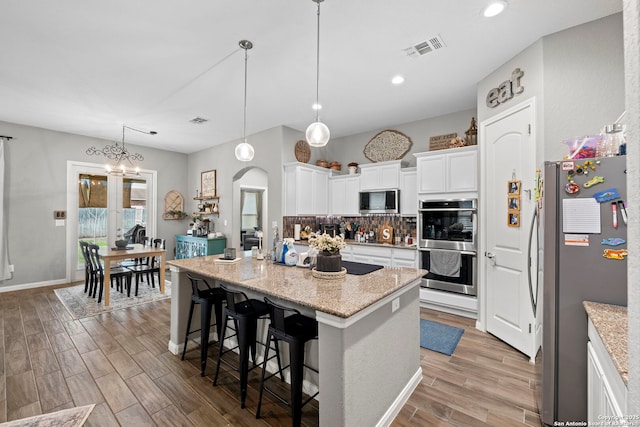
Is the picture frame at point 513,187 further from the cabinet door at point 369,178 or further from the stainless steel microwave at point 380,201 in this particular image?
the cabinet door at point 369,178

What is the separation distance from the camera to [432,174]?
3.93m

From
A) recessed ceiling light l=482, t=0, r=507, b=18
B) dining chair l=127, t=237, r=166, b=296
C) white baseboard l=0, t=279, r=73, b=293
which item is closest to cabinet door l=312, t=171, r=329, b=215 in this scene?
dining chair l=127, t=237, r=166, b=296

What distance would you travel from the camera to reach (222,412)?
1.96m

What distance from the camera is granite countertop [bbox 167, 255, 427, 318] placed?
5.20 ft

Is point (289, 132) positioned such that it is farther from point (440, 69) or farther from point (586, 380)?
point (586, 380)

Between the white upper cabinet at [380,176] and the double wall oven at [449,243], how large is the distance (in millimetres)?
762

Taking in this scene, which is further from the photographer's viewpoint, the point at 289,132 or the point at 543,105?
the point at 289,132

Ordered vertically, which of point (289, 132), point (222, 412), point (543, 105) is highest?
point (289, 132)

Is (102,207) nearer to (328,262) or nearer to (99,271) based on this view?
(99,271)

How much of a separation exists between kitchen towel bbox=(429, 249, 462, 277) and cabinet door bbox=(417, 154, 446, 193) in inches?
34.0

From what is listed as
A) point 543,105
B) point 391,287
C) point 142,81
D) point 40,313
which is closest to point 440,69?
point 543,105

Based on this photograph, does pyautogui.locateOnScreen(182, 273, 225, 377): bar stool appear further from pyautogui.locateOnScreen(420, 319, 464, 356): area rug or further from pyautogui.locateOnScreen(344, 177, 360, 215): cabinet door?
pyautogui.locateOnScreen(344, 177, 360, 215): cabinet door

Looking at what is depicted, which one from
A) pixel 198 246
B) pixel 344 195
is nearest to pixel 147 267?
pixel 198 246

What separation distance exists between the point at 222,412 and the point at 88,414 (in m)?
0.93
